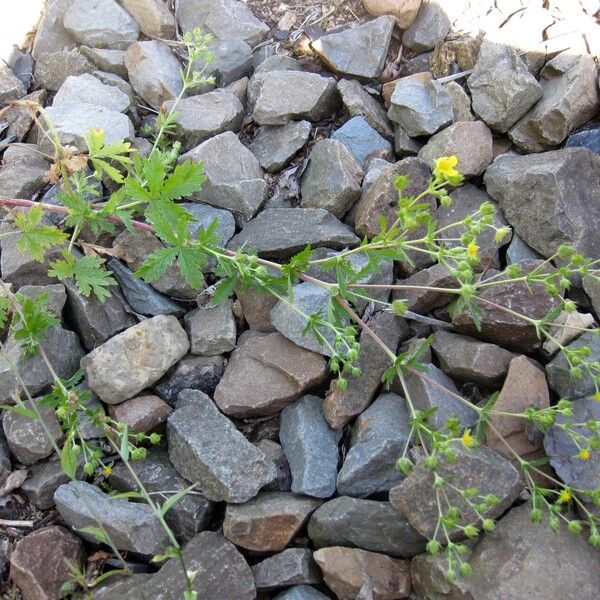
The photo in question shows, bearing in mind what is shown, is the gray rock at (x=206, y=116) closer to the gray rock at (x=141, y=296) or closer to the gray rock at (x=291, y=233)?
the gray rock at (x=291, y=233)

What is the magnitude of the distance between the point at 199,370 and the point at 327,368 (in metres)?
0.66

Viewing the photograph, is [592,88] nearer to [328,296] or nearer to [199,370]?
[328,296]

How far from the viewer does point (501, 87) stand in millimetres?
4129

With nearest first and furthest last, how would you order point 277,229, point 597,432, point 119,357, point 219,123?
point 597,432 → point 119,357 → point 277,229 → point 219,123

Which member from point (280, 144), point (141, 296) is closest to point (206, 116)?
point (280, 144)

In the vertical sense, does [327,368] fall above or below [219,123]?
below

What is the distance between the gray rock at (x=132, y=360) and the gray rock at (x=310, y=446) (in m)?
0.68

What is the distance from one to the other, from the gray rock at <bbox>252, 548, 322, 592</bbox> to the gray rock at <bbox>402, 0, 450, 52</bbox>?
3.13m

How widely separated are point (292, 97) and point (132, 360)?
189 centimetres

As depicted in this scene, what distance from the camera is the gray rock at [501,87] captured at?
4086 mm

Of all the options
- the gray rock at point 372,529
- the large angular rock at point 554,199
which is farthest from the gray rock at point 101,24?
the gray rock at point 372,529

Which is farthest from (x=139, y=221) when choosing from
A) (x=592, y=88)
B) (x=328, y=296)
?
(x=592, y=88)

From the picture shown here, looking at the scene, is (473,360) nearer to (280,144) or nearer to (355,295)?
(355,295)

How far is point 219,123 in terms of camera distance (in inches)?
174
